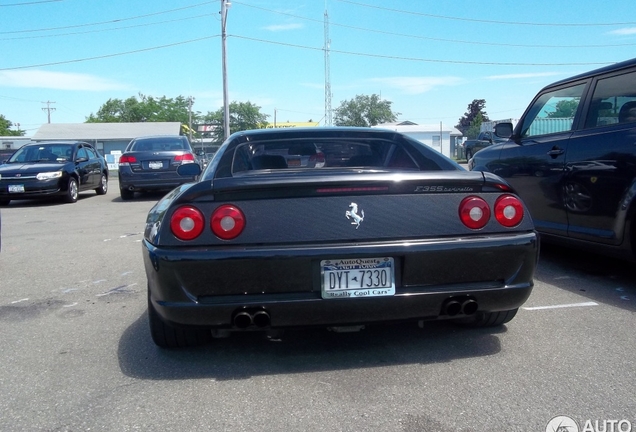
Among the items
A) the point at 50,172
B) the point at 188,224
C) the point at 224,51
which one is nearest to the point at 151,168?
the point at 50,172

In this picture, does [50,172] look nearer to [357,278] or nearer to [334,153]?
[334,153]

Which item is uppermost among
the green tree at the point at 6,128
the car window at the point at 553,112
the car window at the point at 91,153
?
the green tree at the point at 6,128

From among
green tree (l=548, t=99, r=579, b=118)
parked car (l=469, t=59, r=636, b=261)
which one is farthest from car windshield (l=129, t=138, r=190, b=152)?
green tree (l=548, t=99, r=579, b=118)

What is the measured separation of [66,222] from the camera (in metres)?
10.1

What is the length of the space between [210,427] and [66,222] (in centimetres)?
829

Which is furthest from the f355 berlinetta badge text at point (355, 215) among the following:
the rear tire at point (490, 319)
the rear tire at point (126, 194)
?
the rear tire at point (126, 194)

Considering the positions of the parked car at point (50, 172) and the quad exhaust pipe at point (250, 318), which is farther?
the parked car at point (50, 172)

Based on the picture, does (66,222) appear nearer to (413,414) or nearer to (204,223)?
(204,223)

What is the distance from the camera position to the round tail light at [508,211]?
3.45 meters

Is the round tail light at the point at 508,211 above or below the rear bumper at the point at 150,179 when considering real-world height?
above

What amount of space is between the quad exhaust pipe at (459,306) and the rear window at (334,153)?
129 cm

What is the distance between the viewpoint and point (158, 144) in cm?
1403
